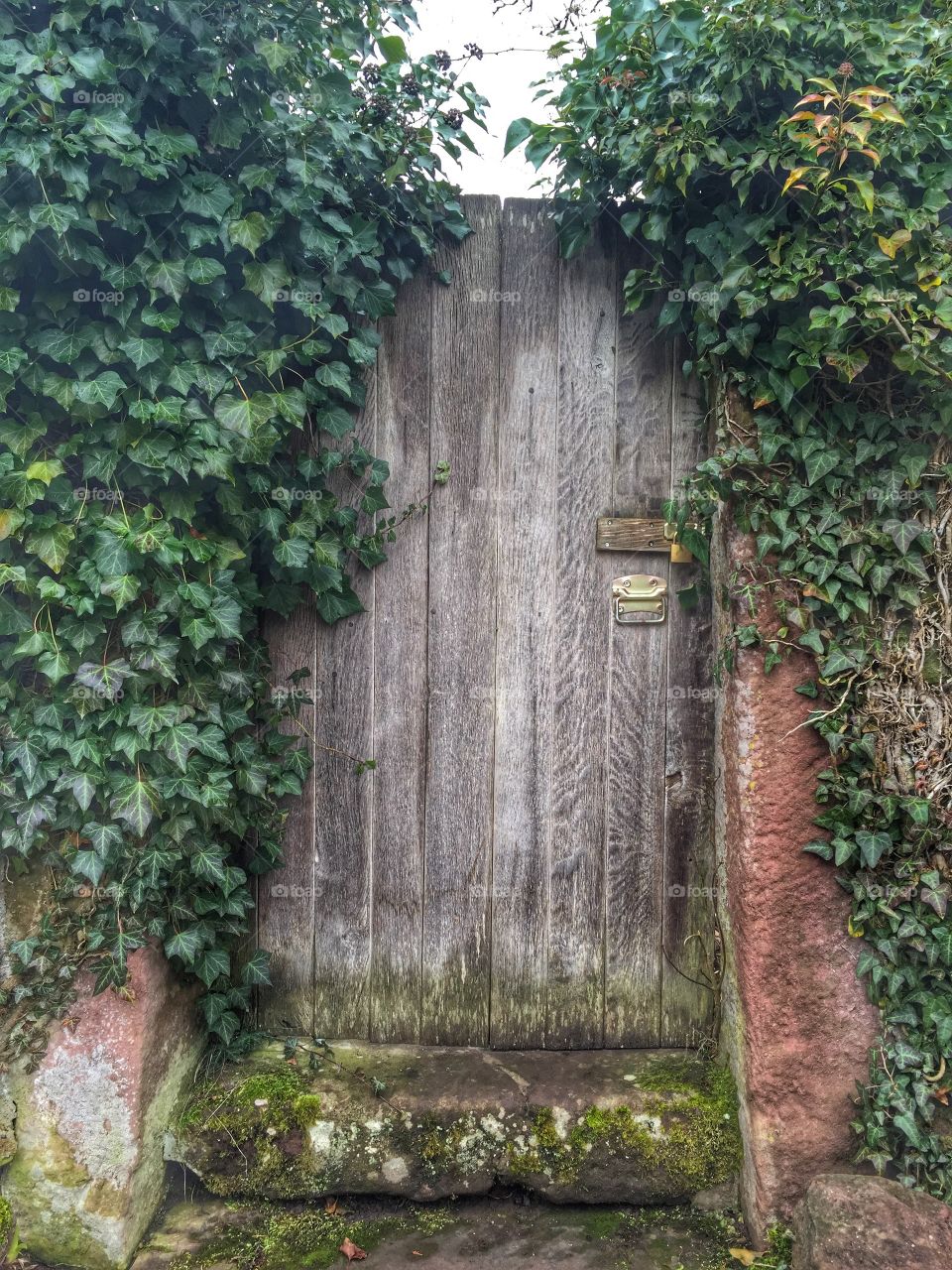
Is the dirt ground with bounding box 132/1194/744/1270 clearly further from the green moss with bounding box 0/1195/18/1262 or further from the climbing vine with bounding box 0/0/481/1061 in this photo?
the climbing vine with bounding box 0/0/481/1061

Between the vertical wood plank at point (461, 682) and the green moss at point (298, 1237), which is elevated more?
the vertical wood plank at point (461, 682)

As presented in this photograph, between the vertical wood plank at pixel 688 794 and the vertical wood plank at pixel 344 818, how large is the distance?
0.85 metres

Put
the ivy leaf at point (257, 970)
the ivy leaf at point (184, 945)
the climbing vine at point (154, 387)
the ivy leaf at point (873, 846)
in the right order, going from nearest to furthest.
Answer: the climbing vine at point (154, 387)
the ivy leaf at point (873, 846)
the ivy leaf at point (184, 945)
the ivy leaf at point (257, 970)

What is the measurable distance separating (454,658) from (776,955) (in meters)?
1.09

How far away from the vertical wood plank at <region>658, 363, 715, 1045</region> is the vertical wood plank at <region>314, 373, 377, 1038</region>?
85 cm

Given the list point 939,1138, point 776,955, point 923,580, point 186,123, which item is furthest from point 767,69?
point 939,1138

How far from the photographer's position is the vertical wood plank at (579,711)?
2.09 meters

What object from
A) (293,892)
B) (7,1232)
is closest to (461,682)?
(293,892)

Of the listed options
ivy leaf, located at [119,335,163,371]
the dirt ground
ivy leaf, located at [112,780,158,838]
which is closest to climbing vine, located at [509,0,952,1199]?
the dirt ground

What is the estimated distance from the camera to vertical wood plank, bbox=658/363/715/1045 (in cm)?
209

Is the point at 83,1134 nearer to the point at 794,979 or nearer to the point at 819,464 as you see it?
the point at 794,979

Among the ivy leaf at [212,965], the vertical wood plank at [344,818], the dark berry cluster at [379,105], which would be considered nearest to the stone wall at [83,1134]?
the ivy leaf at [212,965]

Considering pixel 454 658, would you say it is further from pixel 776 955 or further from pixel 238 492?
pixel 776 955

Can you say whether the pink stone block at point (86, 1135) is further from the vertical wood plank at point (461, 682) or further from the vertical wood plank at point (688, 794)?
the vertical wood plank at point (688, 794)
